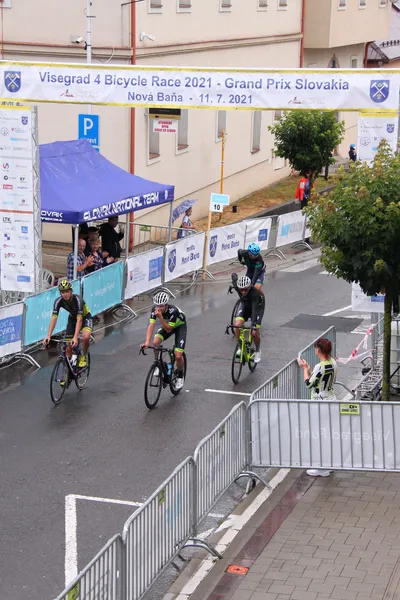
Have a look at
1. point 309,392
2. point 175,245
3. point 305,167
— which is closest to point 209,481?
point 309,392

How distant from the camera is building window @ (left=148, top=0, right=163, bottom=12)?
27.3 m

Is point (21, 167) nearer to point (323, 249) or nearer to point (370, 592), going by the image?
point (323, 249)

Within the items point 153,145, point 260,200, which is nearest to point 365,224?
point 153,145

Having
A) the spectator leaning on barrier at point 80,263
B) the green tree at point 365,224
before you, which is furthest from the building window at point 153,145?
the green tree at point 365,224

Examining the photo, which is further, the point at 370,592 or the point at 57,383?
the point at 57,383

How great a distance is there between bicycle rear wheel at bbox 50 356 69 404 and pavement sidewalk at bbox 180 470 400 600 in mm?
4178

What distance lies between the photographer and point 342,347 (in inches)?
740

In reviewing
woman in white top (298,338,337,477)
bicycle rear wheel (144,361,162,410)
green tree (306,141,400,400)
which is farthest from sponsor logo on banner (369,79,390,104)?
→ bicycle rear wheel (144,361,162,410)

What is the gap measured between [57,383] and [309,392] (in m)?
3.57

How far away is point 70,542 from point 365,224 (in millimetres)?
4984

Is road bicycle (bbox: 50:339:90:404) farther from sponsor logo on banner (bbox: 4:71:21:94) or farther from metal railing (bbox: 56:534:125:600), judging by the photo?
metal railing (bbox: 56:534:125:600)

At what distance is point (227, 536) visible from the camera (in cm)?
1073

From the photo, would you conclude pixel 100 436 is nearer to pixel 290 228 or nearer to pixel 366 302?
pixel 366 302

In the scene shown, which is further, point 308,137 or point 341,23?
point 341,23
